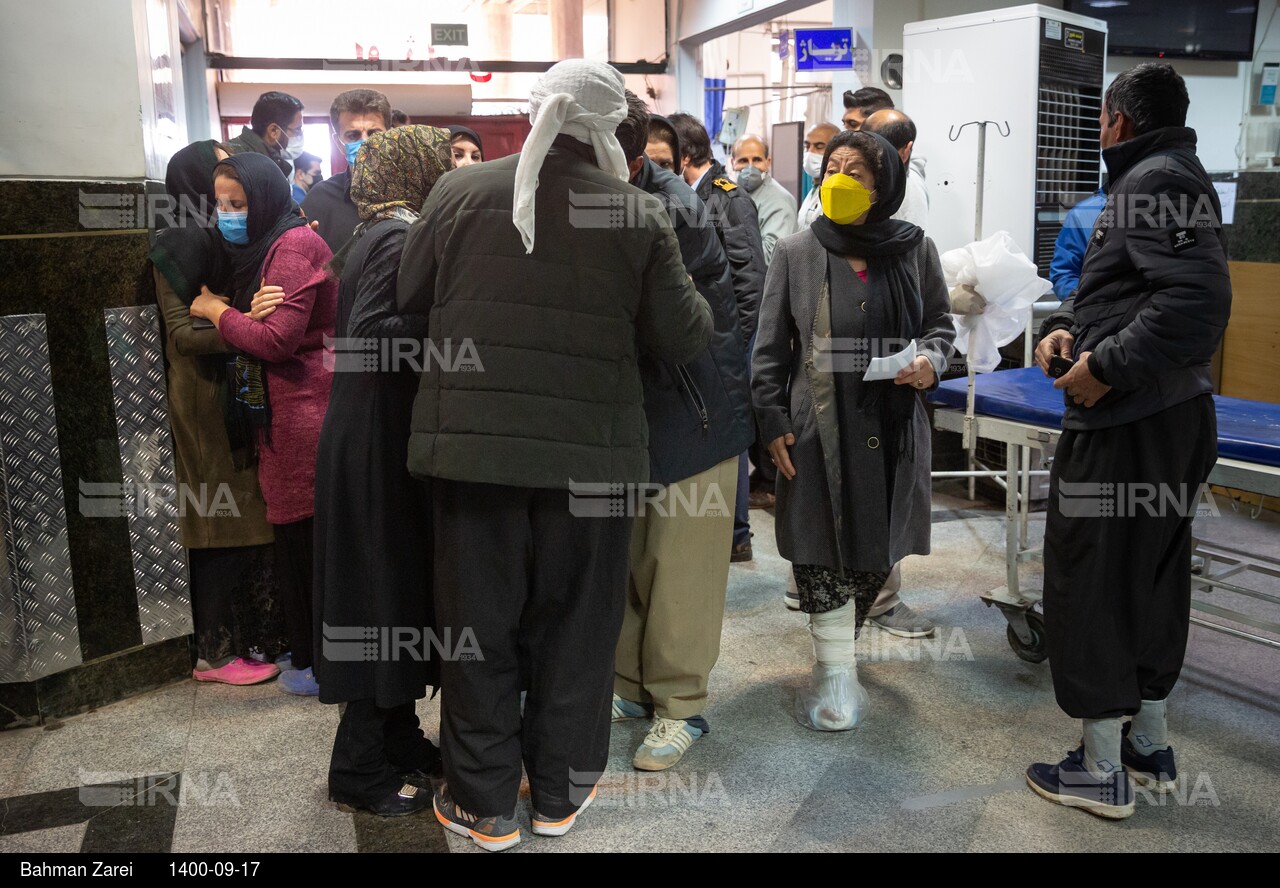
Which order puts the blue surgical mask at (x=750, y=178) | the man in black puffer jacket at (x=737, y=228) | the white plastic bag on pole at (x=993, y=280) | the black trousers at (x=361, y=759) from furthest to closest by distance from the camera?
the blue surgical mask at (x=750, y=178), the man in black puffer jacket at (x=737, y=228), the white plastic bag on pole at (x=993, y=280), the black trousers at (x=361, y=759)

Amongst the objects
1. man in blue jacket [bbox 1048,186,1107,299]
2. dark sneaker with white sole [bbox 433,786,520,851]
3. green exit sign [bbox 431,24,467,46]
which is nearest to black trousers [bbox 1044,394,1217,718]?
dark sneaker with white sole [bbox 433,786,520,851]

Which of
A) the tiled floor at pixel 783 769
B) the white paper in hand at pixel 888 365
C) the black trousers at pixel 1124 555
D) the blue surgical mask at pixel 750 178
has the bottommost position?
the tiled floor at pixel 783 769

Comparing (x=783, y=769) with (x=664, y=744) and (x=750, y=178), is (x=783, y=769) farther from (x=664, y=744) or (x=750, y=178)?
(x=750, y=178)


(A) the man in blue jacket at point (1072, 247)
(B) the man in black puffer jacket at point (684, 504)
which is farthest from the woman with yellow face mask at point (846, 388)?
(A) the man in blue jacket at point (1072, 247)

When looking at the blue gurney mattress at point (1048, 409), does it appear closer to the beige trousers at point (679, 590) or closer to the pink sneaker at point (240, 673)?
the beige trousers at point (679, 590)

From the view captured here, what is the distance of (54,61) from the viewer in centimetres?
283

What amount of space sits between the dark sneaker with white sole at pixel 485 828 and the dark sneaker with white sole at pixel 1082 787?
1191 millimetres

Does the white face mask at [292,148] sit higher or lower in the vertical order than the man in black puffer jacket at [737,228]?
higher

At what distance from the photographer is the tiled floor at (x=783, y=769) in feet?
7.46

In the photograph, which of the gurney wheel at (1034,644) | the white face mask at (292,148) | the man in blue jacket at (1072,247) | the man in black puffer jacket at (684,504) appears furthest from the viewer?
the white face mask at (292,148)

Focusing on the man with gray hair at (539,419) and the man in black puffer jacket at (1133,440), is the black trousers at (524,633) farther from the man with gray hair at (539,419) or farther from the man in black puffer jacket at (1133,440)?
the man in black puffer jacket at (1133,440)

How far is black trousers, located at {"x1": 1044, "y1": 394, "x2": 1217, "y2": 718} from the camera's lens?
7.44ft

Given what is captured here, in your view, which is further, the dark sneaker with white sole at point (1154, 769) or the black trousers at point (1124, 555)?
the dark sneaker with white sole at point (1154, 769)
